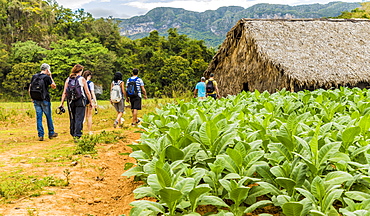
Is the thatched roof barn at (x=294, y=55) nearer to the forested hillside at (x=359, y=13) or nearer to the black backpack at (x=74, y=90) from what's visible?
the black backpack at (x=74, y=90)

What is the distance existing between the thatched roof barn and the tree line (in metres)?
19.7

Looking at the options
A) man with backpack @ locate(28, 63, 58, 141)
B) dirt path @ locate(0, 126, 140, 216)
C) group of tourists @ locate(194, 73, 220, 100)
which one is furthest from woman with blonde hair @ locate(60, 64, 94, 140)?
group of tourists @ locate(194, 73, 220, 100)

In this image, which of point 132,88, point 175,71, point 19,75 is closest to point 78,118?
point 132,88

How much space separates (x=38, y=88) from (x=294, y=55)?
10176 mm

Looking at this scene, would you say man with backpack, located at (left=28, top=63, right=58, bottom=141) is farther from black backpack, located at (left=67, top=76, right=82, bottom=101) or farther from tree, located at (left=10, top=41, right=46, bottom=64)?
tree, located at (left=10, top=41, right=46, bottom=64)

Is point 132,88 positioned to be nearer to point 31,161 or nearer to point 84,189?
point 31,161

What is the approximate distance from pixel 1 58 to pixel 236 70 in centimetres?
3590

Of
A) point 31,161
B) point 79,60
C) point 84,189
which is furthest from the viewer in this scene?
point 79,60

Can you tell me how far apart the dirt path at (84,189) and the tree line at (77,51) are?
2924cm

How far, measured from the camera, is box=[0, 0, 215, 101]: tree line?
4034cm

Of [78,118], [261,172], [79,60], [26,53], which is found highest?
[26,53]

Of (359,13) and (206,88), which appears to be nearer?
(206,88)

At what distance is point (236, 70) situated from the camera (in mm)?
15180

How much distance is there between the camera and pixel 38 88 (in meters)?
7.24
